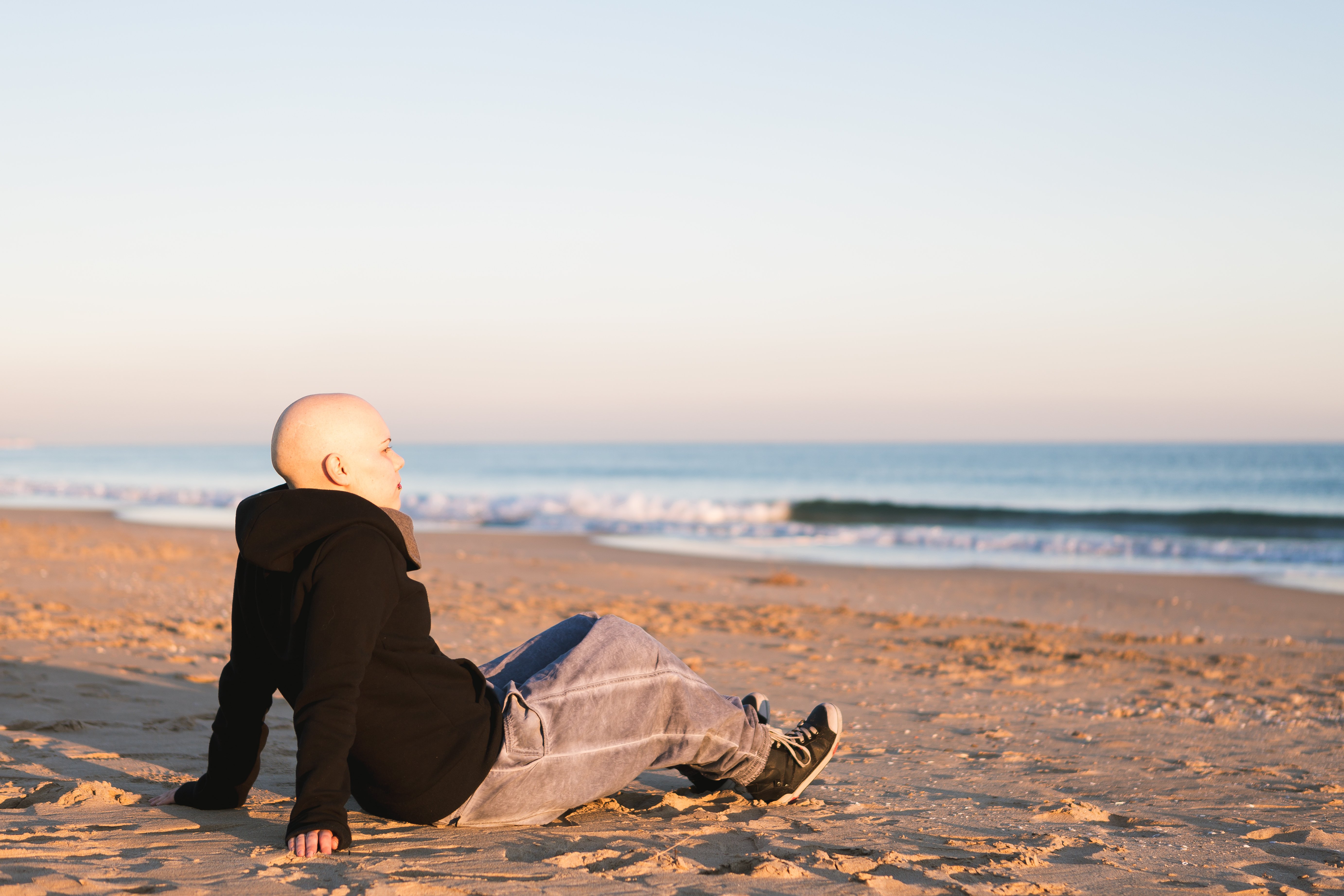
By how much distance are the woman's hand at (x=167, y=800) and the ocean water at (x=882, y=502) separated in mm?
11211

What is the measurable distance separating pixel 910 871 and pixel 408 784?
126 centimetres

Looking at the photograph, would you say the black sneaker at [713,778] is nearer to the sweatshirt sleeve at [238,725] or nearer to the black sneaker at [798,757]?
the black sneaker at [798,757]

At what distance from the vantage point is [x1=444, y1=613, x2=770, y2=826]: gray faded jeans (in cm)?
244

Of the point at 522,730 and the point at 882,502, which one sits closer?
the point at 522,730

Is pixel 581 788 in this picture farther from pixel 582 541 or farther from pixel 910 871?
pixel 582 541

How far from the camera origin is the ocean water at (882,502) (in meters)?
15.5

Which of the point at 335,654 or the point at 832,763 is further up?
the point at 335,654

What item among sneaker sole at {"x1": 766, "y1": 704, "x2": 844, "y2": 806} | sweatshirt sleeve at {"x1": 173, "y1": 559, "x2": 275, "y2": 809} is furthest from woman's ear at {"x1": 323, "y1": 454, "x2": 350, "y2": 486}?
sneaker sole at {"x1": 766, "y1": 704, "x2": 844, "y2": 806}

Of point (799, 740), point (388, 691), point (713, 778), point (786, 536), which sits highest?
point (388, 691)

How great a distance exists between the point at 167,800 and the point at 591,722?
1336 millimetres

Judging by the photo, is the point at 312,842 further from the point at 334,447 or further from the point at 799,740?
the point at 799,740

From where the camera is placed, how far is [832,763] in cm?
368

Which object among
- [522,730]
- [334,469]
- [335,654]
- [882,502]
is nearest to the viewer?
[335,654]

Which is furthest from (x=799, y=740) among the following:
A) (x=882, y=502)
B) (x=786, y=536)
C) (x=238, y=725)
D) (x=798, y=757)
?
(x=882, y=502)
